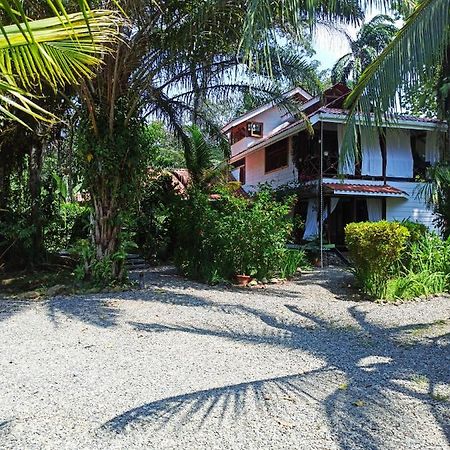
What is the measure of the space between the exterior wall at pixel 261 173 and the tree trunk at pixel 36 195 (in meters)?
10.5

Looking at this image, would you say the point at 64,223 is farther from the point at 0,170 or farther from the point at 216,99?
the point at 216,99

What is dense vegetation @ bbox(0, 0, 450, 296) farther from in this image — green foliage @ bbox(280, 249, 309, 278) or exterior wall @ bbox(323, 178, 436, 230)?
exterior wall @ bbox(323, 178, 436, 230)

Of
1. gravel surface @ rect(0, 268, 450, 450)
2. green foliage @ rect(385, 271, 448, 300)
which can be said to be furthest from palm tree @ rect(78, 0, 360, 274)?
green foliage @ rect(385, 271, 448, 300)

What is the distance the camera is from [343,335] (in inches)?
250

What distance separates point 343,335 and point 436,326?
149 cm

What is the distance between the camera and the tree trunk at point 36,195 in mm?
12594

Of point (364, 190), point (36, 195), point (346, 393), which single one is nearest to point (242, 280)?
point (36, 195)

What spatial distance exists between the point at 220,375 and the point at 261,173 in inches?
807

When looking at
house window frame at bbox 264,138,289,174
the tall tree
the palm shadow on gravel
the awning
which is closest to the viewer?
the tall tree

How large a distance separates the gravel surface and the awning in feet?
31.9

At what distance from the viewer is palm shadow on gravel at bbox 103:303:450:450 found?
337 centimetres

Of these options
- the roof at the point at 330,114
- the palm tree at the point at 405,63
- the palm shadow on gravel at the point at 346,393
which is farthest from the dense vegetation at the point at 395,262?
the roof at the point at 330,114

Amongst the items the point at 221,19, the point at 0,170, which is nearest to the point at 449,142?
the point at 221,19

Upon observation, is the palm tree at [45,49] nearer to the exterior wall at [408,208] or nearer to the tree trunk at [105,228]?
the tree trunk at [105,228]
